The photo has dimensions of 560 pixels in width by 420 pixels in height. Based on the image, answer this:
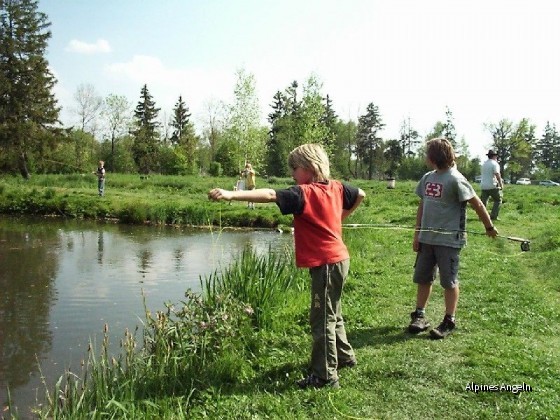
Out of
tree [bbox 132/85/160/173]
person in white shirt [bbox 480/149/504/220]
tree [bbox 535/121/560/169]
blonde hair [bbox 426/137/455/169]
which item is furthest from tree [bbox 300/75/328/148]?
tree [bbox 535/121/560/169]

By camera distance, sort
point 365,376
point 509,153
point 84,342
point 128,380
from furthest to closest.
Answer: point 509,153 → point 84,342 → point 365,376 → point 128,380

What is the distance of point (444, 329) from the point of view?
5.04 meters

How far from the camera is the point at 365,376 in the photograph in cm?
417

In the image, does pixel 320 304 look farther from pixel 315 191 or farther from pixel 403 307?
pixel 403 307

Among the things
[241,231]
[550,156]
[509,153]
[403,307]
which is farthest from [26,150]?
[550,156]

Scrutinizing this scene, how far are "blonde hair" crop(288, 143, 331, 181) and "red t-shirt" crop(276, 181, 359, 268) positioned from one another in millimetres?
75

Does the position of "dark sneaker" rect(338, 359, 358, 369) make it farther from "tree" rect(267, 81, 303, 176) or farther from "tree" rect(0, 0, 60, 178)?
"tree" rect(267, 81, 303, 176)

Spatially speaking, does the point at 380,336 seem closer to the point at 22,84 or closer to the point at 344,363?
the point at 344,363

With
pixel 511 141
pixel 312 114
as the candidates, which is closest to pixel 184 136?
pixel 312 114

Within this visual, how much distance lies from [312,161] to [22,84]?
38.7 metres

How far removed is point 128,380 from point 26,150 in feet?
125

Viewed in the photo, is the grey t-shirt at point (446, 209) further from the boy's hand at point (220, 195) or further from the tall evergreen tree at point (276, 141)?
the tall evergreen tree at point (276, 141)

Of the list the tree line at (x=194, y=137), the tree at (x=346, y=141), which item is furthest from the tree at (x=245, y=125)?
the tree at (x=346, y=141)

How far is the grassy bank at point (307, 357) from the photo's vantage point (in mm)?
3691
